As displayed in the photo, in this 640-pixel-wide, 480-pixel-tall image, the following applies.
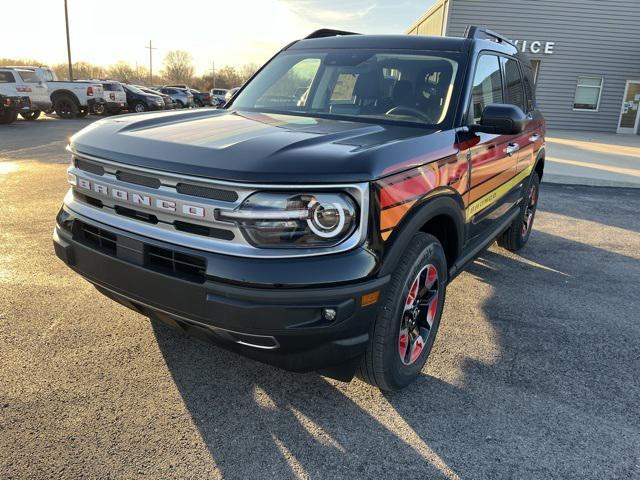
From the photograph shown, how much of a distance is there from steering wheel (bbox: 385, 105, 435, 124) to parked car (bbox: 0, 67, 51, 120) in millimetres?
18263

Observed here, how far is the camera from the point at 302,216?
6.68 ft

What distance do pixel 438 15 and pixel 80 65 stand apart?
75.3 m

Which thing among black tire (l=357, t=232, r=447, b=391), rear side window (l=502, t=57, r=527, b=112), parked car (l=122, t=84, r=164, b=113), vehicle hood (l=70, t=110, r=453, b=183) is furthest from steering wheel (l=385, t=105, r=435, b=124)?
parked car (l=122, t=84, r=164, b=113)

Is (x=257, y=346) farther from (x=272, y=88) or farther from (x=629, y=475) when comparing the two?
(x=272, y=88)

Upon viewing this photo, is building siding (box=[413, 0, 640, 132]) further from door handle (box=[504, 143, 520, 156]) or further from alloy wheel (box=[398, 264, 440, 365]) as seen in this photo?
alloy wheel (box=[398, 264, 440, 365])

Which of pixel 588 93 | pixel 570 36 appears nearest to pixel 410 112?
pixel 570 36

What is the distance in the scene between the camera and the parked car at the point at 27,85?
680 inches

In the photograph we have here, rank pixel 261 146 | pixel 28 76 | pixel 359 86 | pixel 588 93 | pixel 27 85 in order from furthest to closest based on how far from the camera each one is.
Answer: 1. pixel 588 93
2. pixel 28 76
3. pixel 27 85
4. pixel 359 86
5. pixel 261 146

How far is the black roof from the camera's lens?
335 cm

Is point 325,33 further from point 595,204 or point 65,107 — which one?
point 65,107

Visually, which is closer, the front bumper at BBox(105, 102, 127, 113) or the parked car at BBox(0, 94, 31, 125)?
the parked car at BBox(0, 94, 31, 125)

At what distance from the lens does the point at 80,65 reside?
79.2 meters

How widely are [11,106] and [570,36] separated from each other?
816 inches

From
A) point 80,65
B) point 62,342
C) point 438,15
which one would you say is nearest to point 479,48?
point 62,342
